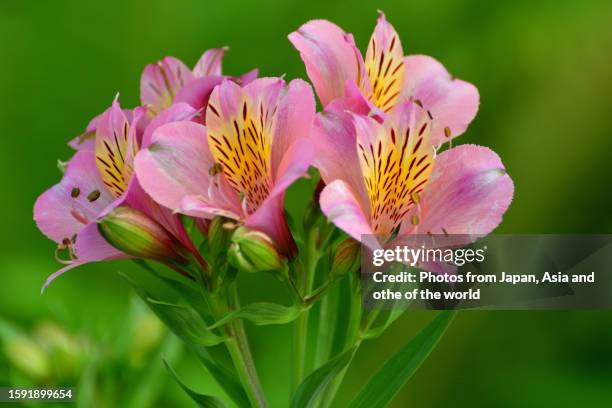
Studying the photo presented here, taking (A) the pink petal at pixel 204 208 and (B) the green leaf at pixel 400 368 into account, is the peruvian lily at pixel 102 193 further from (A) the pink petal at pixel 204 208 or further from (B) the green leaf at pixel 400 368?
(B) the green leaf at pixel 400 368

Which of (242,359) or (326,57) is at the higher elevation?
(326,57)

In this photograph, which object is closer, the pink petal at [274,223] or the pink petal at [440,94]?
the pink petal at [274,223]

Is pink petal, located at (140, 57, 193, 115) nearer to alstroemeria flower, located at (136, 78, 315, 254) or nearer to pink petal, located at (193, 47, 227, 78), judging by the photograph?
pink petal, located at (193, 47, 227, 78)

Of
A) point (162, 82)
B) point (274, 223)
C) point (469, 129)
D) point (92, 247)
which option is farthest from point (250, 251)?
point (469, 129)

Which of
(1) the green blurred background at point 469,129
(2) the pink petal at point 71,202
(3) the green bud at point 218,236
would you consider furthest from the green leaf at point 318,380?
(1) the green blurred background at point 469,129

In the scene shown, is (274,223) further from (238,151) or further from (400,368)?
(400,368)

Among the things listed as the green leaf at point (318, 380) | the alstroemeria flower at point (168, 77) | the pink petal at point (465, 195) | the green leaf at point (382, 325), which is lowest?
the green leaf at point (318, 380)

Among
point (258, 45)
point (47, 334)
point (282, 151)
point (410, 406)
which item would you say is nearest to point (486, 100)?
point (258, 45)
